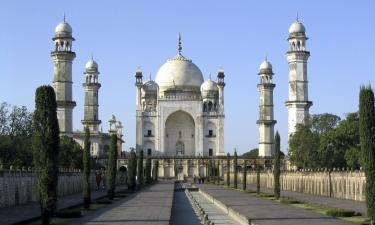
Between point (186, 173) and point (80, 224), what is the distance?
60.7m

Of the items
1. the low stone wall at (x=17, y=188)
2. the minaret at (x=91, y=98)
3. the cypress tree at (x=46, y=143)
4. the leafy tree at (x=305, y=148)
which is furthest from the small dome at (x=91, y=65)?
the cypress tree at (x=46, y=143)

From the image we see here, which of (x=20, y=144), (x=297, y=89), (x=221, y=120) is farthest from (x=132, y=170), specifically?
(x=221, y=120)

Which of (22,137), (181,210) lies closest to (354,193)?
(181,210)

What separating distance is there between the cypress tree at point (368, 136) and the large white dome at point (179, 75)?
68.0 m


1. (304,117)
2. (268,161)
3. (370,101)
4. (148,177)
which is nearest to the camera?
(370,101)

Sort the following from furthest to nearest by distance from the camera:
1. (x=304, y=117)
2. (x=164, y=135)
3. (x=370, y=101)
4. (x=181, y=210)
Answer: (x=164, y=135)
(x=304, y=117)
(x=181, y=210)
(x=370, y=101)

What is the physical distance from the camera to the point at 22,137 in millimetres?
46375

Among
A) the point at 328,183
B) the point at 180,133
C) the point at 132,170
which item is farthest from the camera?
the point at 180,133

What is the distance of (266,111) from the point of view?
77.1 meters

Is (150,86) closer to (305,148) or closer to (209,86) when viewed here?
(209,86)

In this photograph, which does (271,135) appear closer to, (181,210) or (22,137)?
(22,137)

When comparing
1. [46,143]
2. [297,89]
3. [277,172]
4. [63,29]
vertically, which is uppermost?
[63,29]

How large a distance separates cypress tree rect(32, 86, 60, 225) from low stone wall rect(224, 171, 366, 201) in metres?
13.8

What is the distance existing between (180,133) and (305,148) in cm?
2989
